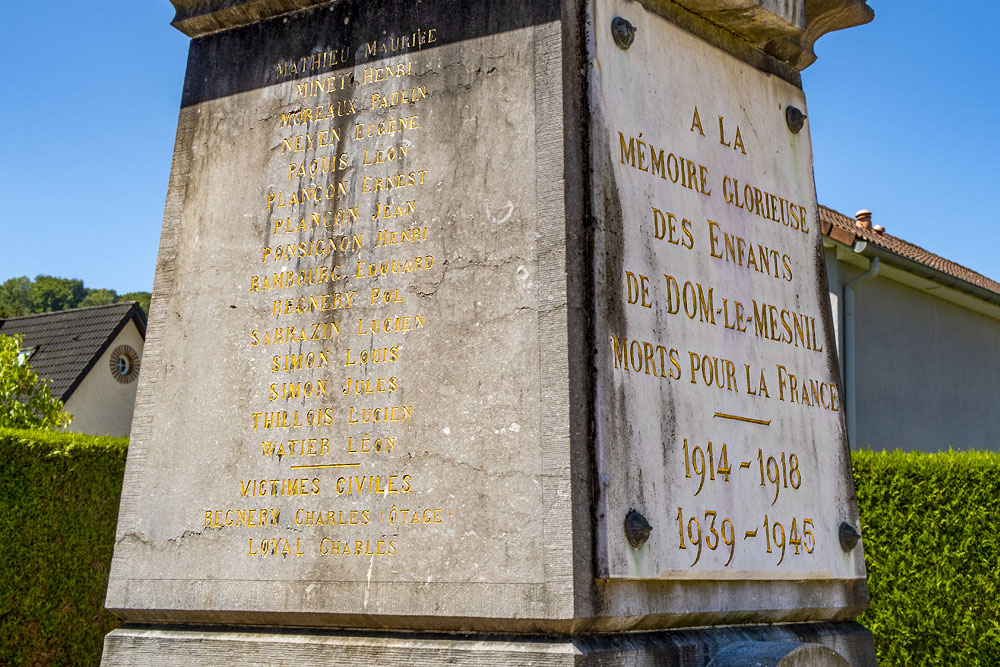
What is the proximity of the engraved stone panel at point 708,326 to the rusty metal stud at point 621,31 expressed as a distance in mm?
32

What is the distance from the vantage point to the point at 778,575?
→ 430 centimetres

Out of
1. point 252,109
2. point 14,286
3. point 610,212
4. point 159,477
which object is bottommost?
point 159,477

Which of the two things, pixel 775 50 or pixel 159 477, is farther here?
pixel 775 50

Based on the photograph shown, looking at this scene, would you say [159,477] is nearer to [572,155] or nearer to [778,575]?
[572,155]

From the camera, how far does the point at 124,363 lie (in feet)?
86.8

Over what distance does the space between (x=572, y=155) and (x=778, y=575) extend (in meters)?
1.81

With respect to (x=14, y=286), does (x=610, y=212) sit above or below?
below

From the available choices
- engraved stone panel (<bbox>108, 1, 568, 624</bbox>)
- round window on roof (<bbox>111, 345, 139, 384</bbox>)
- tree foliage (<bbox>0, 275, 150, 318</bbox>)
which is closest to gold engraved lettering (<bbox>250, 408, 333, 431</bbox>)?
engraved stone panel (<bbox>108, 1, 568, 624</bbox>)

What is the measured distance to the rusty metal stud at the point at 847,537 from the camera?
4633 millimetres

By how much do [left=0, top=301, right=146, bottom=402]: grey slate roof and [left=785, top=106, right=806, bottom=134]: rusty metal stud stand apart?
69.3 feet

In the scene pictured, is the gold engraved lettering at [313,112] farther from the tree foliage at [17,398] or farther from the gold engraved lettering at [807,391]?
the tree foliage at [17,398]

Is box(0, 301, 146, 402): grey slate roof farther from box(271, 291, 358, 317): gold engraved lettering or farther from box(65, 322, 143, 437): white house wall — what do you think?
box(271, 291, 358, 317): gold engraved lettering

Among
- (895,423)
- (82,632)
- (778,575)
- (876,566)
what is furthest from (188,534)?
(895,423)

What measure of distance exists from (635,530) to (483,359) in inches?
30.7
